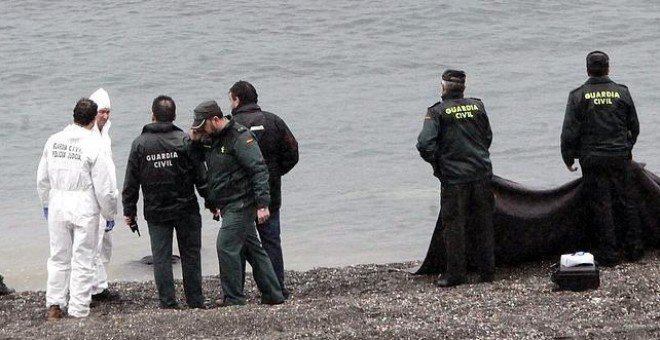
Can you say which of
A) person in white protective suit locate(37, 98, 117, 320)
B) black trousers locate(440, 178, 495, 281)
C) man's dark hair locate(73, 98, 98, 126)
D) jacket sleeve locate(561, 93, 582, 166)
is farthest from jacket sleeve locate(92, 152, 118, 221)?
jacket sleeve locate(561, 93, 582, 166)

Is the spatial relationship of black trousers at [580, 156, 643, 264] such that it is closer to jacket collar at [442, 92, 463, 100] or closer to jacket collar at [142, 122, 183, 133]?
jacket collar at [442, 92, 463, 100]

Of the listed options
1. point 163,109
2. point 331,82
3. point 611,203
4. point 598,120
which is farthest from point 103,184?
point 331,82

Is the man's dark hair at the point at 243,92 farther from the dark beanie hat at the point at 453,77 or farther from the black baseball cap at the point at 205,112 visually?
the dark beanie hat at the point at 453,77

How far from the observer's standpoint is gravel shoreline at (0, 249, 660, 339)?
Result: 820cm

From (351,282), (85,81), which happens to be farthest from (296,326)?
(85,81)

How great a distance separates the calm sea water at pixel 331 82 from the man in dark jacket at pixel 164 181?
13.6ft

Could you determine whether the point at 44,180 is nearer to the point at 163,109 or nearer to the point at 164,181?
the point at 164,181

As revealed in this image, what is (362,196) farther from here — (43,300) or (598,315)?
(598,315)

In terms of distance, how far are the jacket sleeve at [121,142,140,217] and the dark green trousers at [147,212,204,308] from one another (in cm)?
26

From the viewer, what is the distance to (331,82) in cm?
2680

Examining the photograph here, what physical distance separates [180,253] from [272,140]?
3.40 feet

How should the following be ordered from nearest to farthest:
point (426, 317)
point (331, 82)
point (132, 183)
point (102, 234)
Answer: point (426, 317) < point (132, 183) < point (102, 234) < point (331, 82)

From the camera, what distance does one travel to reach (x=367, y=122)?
76.3 ft

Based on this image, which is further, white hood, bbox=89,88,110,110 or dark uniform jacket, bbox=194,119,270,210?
white hood, bbox=89,88,110,110
